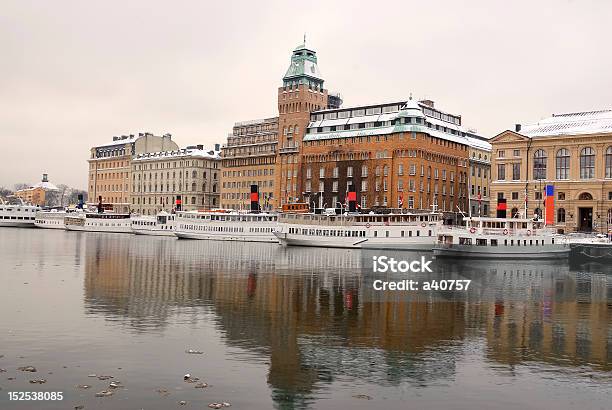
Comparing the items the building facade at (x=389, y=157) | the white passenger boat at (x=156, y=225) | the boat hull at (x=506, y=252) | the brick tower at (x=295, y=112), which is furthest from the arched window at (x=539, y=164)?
the white passenger boat at (x=156, y=225)

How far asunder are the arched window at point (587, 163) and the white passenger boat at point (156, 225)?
93.6 meters

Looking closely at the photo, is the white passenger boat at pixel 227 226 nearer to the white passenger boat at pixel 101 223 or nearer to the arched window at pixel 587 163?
the white passenger boat at pixel 101 223

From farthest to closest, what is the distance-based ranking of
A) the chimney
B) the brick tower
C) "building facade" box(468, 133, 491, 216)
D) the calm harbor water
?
"building facade" box(468, 133, 491, 216) < the brick tower < the chimney < the calm harbor water

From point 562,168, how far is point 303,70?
75.5 m

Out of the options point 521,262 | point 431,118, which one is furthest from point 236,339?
point 431,118

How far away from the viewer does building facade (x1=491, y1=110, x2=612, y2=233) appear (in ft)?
375

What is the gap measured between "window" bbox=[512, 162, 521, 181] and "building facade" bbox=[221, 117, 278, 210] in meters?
70.5

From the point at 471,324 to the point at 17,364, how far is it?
943 inches

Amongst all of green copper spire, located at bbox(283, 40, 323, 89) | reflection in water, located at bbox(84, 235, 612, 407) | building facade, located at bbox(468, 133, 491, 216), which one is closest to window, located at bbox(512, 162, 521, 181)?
building facade, located at bbox(468, 133, 491, 216)

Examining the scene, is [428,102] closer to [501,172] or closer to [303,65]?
[303,65]

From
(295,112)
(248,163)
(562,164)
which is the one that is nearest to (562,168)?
(562,164)

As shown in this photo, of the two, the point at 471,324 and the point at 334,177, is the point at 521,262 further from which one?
the point at 334,177

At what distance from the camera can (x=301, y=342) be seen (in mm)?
30531

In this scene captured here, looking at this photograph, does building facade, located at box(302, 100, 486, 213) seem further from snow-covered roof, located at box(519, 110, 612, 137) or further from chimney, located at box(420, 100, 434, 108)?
snow-covered roof, located at box(519, 110, 612, 137)
